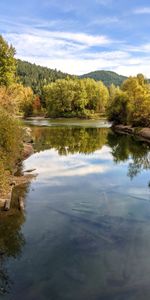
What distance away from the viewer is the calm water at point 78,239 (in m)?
12.2

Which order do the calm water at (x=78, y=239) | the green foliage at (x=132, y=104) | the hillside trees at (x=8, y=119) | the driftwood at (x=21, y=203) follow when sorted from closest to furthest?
the calm water at (x=78, y=239)
the driftwood at (x=21, y=203)
the hillside trees at (x=8, y=119)
the green foliage at (x=132, y=104)

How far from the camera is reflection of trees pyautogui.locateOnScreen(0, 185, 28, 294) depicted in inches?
508

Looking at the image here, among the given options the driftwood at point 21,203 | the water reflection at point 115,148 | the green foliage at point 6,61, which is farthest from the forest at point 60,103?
the water reflection at point 115,148

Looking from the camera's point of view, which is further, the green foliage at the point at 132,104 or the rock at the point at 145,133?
the green foliage at the point at 132,104

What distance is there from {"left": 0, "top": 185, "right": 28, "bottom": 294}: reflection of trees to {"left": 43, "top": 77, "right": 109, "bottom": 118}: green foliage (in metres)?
109

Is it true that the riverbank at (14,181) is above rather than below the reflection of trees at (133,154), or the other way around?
above

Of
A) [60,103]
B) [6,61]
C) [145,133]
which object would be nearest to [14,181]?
[6,61]

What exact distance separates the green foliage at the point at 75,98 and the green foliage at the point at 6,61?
71186mm

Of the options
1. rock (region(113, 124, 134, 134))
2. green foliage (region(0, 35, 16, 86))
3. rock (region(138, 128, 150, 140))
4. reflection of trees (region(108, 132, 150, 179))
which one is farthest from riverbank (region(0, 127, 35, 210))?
rock (region(113, 124, 134, 134))

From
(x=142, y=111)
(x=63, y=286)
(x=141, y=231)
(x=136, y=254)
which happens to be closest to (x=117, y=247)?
(x=136, y=254)

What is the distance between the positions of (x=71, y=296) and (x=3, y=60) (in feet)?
161

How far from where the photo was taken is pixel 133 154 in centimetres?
4247

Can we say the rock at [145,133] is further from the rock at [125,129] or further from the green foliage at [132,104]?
the rock at [125,129]

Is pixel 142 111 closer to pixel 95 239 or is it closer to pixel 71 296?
pixel 95 239
